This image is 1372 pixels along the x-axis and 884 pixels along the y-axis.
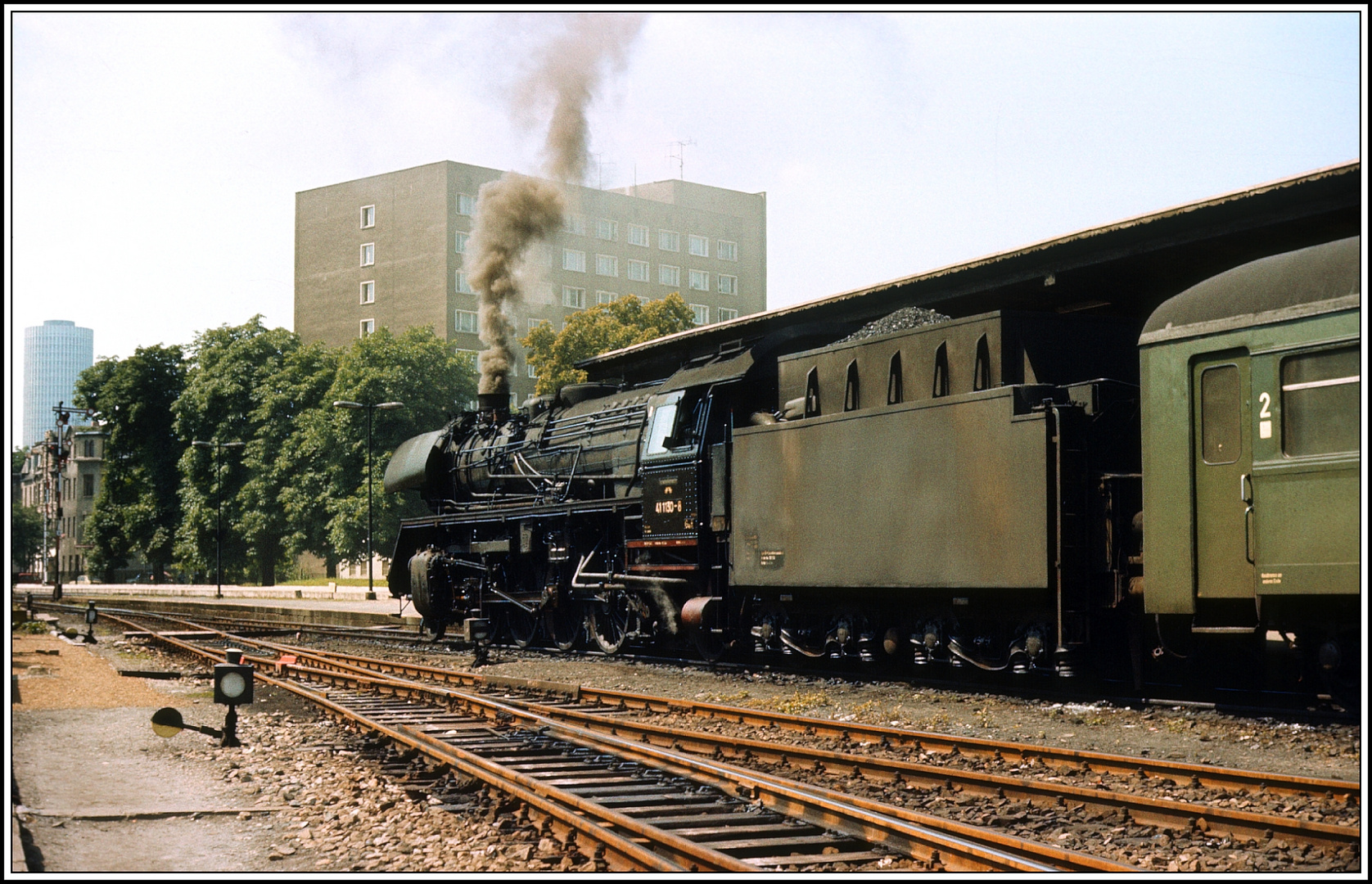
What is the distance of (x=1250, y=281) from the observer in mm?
8656

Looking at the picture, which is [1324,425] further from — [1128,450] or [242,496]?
[242,496]

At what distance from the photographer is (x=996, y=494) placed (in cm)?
1058

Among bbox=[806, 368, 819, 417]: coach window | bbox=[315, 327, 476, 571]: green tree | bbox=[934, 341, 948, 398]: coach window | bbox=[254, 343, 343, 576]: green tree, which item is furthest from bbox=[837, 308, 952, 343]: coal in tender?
bbox=[254, 343, 343, 576]: green tree

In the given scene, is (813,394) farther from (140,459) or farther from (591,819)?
(140,459)

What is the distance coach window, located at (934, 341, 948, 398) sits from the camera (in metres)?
11.5

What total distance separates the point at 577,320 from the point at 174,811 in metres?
41.1

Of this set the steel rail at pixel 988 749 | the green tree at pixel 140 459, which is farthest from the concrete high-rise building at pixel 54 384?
the steel rail at pixel 988 749

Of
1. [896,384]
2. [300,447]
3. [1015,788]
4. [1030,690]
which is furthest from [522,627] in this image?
[300,447]

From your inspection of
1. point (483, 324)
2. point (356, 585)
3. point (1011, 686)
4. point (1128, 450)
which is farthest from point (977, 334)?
point (356, 585)

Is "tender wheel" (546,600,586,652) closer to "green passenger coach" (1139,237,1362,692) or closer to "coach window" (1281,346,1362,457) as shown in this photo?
"green passenger coach" (1139,237,1362,692)

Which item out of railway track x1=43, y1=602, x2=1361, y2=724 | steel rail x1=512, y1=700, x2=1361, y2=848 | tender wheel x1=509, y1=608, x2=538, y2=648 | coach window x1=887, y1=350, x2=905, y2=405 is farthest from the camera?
tender wheel x1=509, y1=608, x2=538, y2=648

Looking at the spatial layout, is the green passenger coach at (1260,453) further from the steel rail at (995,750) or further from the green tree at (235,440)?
the green tree at (235,440)

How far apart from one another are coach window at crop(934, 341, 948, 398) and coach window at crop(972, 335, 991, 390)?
0.42 m

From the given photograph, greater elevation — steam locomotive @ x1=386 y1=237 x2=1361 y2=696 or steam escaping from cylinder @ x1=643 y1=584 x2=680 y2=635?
steam locomotive @ x1=386 y1=237 x2=1361 y2=696
